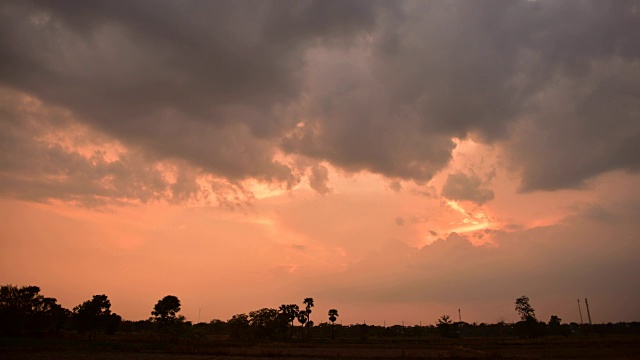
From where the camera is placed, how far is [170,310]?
106 meters

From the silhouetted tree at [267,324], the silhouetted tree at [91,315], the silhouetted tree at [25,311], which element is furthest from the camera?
the silhouetted tree at [267,324]

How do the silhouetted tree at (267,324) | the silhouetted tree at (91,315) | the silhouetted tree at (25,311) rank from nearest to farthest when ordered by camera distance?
the silhouetted tree at (25,311) → the silhouetted tree at (91,315) → the silhouetted tree at (267,324)

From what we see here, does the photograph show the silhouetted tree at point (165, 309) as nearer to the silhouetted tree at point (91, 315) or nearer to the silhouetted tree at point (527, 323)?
the silhouetted tree at point (91, 315)

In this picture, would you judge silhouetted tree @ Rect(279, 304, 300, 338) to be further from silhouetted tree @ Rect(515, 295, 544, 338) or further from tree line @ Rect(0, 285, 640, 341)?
silhouetted tree @ Rect(515, 295, 544, 338)

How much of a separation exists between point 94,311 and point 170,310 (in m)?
18.1

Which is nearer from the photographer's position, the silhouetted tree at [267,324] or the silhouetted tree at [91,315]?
the silhouetted tree at [91,315]

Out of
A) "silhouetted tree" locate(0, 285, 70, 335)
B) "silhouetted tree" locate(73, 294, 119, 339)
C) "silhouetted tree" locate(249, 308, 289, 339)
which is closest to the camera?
"silhouetted tree" locate(0, 285, 70, 335)

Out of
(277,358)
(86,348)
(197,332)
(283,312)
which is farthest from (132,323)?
(277,358)

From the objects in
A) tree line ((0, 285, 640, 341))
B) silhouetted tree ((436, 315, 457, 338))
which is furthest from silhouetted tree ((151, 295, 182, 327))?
silhouetted tree ((436, 315, 457, 338))

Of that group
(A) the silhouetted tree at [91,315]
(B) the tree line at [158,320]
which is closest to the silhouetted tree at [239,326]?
(B) the tree line at [158,320]

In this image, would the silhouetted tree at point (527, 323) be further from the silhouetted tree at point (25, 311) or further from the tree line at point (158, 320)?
the silhouetted tree at point (25, 311)

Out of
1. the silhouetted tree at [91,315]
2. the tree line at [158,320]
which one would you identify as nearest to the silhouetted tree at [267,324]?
the tree line at [158,320]

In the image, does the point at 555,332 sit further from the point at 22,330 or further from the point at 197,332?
the point at 22,330

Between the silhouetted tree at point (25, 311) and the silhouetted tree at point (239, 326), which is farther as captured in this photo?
the silhouetted tree at point (239, 326)
